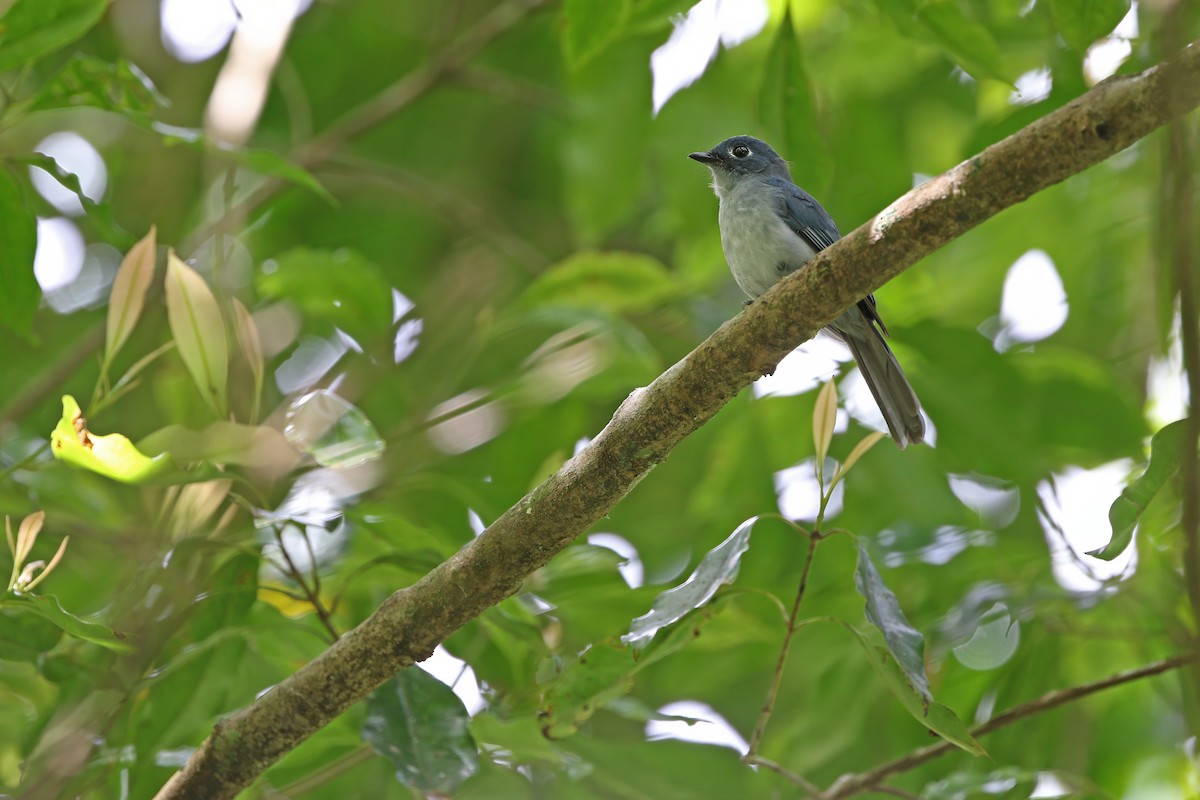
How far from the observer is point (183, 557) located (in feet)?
10.5

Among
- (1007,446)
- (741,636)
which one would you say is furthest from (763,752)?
(1007,446)

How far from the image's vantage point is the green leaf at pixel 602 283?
183 inches

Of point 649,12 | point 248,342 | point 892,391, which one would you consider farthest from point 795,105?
point 248,342

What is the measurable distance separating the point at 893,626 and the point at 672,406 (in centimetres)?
73

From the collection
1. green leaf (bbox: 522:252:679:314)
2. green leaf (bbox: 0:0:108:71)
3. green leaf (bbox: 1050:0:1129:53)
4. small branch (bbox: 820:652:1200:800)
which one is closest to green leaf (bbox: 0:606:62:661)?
green leaf (bbox: 0:0:108:71)

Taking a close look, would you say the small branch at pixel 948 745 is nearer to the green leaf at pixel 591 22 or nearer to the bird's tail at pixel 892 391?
the bird's tail at pixel 892 391

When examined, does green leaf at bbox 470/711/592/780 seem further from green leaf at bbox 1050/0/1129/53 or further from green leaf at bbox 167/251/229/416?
green leaf at bbox 1050/0/1129/53

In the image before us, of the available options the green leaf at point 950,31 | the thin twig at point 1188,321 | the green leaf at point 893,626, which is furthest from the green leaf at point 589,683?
the green leaf at point 950,31

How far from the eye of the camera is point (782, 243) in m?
4.31

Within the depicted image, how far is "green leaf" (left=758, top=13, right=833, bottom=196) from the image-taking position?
3.56 meters

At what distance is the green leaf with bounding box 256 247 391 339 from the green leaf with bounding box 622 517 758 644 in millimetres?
1912

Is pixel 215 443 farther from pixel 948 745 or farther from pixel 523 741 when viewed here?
pixel 948 745

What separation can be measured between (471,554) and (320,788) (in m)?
1.62

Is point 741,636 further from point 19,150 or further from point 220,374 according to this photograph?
point 19,150
